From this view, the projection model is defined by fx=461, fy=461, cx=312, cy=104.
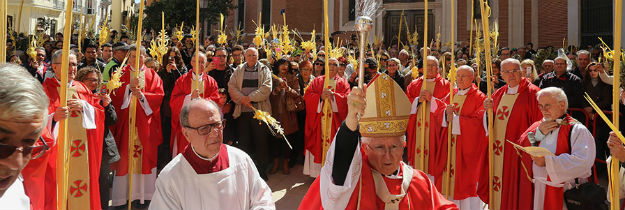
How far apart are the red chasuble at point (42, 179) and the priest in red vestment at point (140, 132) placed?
1.50 m

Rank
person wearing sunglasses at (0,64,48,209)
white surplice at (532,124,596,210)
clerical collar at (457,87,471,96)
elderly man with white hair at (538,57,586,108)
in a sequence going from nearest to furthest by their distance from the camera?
person wearing sunglasses at (0,64,48,209) → white surplice at (532,124,596,210) → clerical collar at (457,87,471,96) → elderly man with white hair at (538,57,586,108)

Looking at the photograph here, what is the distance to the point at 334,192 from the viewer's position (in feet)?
7.70

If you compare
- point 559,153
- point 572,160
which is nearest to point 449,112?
point 559,153

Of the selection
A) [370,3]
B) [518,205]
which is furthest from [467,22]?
[370,3]

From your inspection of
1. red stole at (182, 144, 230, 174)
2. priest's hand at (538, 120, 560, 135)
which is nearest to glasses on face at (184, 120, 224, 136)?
red stole at (182, 144, 230, 174)

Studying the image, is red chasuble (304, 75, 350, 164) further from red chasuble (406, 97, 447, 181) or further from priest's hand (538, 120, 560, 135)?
priest's hand (538, 120, 560, 135)

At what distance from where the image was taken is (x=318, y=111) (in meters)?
6.36

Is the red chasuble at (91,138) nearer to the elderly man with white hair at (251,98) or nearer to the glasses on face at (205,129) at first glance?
the glasses on face at (205,129)

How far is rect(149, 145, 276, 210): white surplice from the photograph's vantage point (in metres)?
2.42

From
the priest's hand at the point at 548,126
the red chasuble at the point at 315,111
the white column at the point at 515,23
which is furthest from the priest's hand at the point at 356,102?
the white column at the point at 515,23

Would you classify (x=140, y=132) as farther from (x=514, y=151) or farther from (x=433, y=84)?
(x=514, y=151)

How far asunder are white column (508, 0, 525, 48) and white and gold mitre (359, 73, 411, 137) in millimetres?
17680

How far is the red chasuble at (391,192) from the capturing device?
249 centimetres

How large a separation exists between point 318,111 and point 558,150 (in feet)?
10.8
